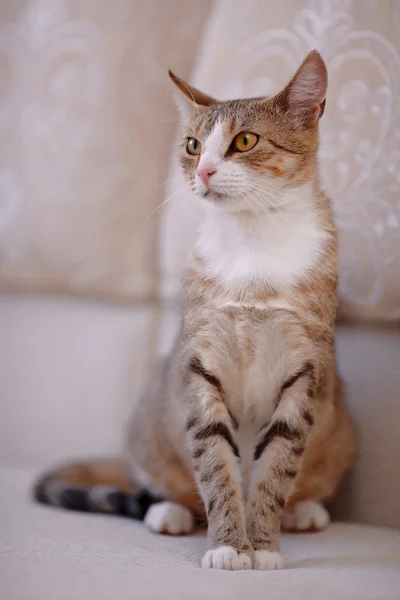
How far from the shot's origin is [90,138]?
1.59m

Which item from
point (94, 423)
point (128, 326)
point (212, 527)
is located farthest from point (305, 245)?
point (94, 423)

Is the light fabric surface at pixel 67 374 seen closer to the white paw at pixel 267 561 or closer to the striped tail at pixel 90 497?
the striped tail at pixel 90 497

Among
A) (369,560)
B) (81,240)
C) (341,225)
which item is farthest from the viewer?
(81,240)

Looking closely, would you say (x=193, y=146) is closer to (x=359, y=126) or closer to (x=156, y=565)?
(x=359, y=126)

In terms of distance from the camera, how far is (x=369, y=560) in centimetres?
95

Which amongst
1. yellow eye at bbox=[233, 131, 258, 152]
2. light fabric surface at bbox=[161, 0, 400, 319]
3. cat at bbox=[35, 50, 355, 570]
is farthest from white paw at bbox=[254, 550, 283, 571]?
yellow eye at bbox=[233, 131, 258, 152]

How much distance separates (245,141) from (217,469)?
19.3 inches

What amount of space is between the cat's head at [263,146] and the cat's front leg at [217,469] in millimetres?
272

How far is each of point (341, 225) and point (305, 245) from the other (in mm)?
190

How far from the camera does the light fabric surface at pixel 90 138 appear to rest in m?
1.57

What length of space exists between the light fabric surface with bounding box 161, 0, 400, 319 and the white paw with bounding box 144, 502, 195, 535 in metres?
0.45

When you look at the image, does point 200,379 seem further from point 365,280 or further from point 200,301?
point 365,280

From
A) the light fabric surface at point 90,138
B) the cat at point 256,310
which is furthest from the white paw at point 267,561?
the light fabric surface at point 90,138


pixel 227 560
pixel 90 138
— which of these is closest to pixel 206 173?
pixel 227 560
